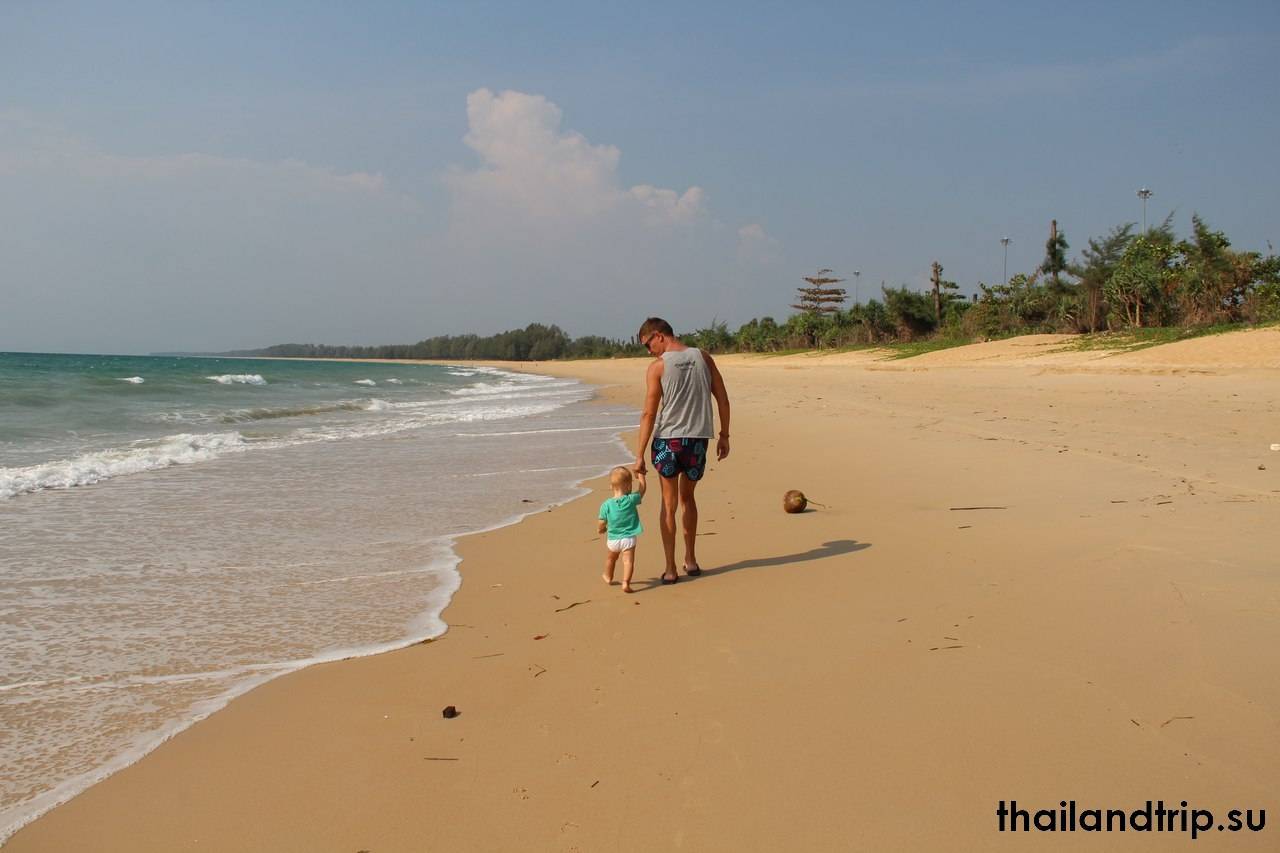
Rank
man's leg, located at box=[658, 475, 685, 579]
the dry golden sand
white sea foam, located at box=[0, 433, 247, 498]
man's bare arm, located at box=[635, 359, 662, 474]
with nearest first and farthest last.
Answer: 1. the dry golden sand
2. man's leg, located at box=[658, 475, 685, 579]
3. man's bare arm, located at box=[635, 359, 662, 474]
4. white sea foam, located at box=[0, 433, 247, 498]

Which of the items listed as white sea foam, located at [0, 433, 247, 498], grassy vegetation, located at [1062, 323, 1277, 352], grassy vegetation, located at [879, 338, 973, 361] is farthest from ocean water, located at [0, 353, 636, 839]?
grassy vegetation, located at [879, 338, 973, 361]

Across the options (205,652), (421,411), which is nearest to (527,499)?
(205,652)

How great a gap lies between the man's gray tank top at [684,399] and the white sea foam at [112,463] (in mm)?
6686

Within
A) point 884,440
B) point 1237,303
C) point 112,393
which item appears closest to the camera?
point 884,440

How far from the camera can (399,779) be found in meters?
2.52

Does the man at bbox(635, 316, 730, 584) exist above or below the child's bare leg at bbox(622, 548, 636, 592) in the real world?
above

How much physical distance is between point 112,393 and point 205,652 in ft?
86.0

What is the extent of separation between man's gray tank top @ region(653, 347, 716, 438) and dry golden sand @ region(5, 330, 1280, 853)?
2.86 ft

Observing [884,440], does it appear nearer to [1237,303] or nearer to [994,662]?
[994,662]

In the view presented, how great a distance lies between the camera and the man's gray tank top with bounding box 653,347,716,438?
4.79 metres

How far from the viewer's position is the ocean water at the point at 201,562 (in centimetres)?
309

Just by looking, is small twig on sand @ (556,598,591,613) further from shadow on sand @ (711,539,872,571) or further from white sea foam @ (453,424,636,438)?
white sea foam @ (453,424,636,438)

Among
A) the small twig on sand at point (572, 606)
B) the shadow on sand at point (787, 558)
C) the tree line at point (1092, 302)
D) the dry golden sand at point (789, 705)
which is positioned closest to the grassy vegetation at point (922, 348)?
the tree line at point (1092, 302)

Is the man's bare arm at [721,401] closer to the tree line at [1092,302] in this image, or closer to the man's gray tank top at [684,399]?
the man's gray tank top at [684,399]
